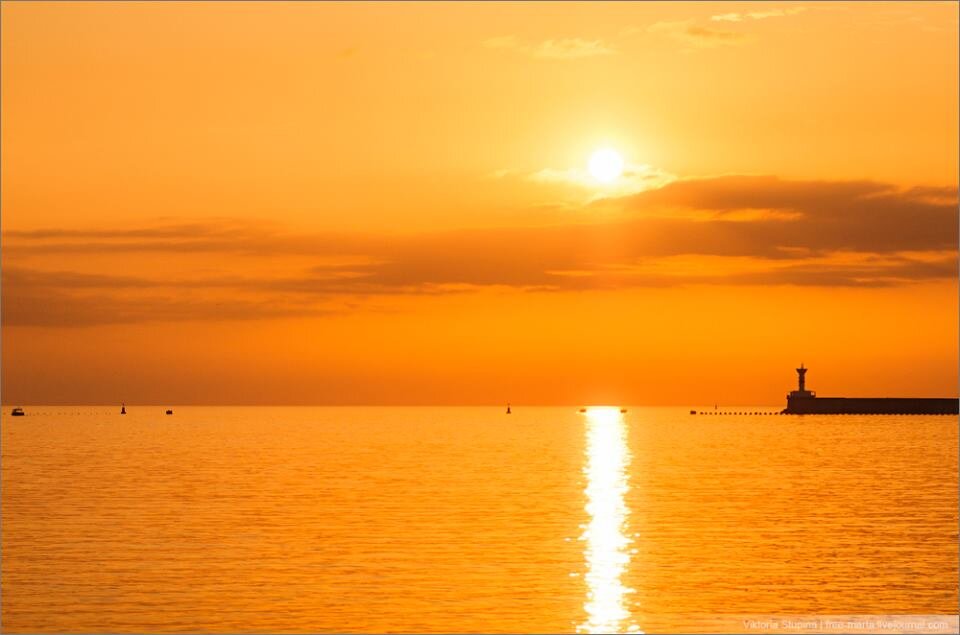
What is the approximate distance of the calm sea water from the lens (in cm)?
4291

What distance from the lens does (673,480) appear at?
9856 cm

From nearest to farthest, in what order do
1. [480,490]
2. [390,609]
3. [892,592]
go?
[390,609] < [892,592] < [480,490]

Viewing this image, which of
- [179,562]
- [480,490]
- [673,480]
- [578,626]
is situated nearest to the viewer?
[578,626]

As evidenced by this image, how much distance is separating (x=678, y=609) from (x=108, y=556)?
2400cm

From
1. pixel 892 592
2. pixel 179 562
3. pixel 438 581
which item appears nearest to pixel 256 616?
pixel 438 581

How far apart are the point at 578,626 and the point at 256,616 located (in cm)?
1012

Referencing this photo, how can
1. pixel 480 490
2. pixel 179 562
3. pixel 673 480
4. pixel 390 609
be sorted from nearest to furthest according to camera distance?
pixel 390 609, pixel 179 562, pixel 480 490, pixel 673 480

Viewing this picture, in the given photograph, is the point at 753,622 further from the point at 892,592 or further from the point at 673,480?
the point at 673,480

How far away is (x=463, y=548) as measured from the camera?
184 ft

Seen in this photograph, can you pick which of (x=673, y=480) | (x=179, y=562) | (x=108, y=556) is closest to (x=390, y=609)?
(x=179, y=562)

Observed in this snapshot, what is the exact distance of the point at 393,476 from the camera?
101812 millimetres

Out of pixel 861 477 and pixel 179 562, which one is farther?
pixel 861 477

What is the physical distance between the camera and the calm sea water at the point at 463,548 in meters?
42.9

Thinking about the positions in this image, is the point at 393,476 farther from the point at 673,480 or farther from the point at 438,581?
the point at 438,581
